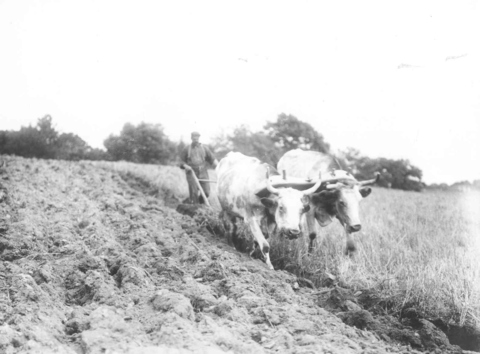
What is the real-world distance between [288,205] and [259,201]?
790mm

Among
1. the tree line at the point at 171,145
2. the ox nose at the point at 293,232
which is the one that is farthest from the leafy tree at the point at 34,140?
the ox nose at the point at 293,232

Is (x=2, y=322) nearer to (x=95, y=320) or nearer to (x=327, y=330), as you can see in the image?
(x=95, y=320)

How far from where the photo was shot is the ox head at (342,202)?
7.04 m

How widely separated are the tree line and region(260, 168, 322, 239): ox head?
2008mm

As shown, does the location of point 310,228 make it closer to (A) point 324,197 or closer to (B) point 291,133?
(A) point 324,197

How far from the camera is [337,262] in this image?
6.11 metres

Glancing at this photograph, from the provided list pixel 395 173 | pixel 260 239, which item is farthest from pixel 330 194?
pixel 395 173

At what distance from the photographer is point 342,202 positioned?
7211mm

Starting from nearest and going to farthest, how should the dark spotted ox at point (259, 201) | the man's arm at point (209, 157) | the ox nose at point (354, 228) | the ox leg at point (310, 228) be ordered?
the dark spotted ox at point (259, 201), the ox nose at point (354, 228), the ox leg at point (310, 228), the man's arm at point (209, 157)

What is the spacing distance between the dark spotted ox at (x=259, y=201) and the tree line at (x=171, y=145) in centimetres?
182

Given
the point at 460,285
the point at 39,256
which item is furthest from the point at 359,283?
the point at 39,256

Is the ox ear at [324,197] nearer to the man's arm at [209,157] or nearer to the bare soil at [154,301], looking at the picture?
the bare soil at [154,301]

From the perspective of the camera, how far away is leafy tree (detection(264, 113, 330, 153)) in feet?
124

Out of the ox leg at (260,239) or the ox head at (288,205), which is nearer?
the ox head at (288,205)
